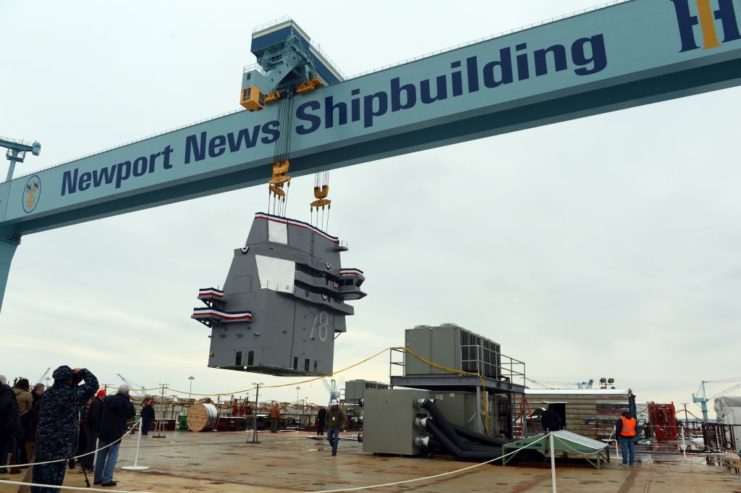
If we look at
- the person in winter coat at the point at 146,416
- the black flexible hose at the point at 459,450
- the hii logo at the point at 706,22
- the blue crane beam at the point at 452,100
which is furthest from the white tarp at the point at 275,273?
the hii logo at the point at 706,22

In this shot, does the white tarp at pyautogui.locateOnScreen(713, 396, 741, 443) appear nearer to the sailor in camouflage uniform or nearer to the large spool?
the sailor in camouflage uniform

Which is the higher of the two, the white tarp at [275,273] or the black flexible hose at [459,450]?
the white tarp at [275,273]

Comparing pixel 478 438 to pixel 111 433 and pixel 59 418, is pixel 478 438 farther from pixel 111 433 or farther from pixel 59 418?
pixel 59 418

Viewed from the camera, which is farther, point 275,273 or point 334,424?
point 275,273

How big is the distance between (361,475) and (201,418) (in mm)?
15738

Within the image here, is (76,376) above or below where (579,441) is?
above

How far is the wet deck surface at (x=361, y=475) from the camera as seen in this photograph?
8.66 meters

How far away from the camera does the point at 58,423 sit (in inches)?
264

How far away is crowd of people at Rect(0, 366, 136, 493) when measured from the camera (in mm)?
6625

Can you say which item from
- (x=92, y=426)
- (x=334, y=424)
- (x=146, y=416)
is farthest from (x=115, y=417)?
(x=146, y=416)

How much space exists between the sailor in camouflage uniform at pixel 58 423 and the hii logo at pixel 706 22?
12.5 meters

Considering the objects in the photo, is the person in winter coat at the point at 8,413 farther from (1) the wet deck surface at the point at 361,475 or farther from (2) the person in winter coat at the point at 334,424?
(2) the person in winter coat at the point at 334,424

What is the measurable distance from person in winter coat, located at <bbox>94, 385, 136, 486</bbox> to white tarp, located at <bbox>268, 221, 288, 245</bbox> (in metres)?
8.29

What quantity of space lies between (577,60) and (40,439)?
1206cm
